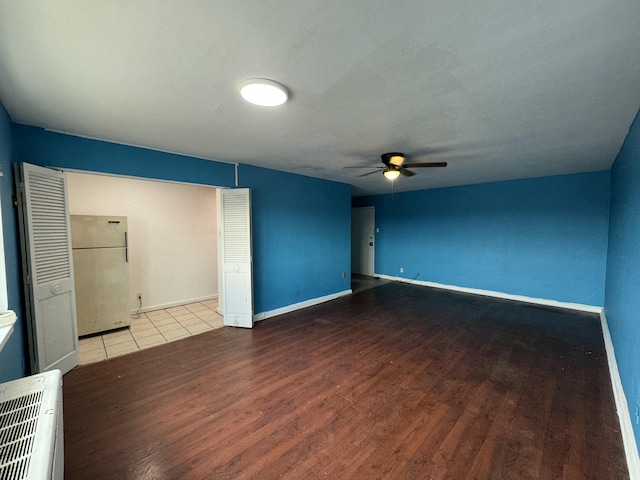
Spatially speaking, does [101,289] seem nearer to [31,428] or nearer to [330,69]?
[31,428]

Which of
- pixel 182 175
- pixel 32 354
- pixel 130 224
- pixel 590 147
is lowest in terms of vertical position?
pixel 32 354

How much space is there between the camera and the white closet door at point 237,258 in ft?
11.4

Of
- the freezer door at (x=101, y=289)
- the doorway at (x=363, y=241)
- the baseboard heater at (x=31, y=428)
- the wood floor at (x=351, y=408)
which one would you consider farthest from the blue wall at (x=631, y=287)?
the freezer door at (x=101, y=289)

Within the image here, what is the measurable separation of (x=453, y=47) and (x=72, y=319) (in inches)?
148

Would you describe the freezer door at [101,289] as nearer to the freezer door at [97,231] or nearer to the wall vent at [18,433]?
the freezer door at [97,231]

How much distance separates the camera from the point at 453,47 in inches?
48.7

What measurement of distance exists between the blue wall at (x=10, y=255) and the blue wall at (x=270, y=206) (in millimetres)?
22

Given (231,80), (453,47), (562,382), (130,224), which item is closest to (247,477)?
(231,80)

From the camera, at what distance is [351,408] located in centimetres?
197

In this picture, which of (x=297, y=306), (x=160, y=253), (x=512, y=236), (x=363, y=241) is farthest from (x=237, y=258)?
(x=512, y=236)

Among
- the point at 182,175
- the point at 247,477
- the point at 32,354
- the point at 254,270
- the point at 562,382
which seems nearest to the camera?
the point at 247,477

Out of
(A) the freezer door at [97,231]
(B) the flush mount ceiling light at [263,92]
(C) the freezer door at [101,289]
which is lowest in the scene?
(C) the freezer door at [101,289]

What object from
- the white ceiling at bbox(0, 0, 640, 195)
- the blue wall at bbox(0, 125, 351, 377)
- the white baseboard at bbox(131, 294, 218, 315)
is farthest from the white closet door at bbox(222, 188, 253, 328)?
the white baseboard at bbox(131, 294, 218, 315)

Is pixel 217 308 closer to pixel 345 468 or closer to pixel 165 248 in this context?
pixel 165 248
